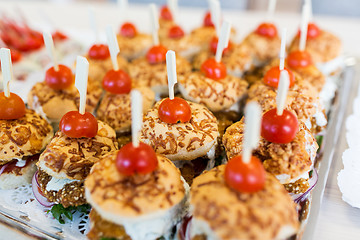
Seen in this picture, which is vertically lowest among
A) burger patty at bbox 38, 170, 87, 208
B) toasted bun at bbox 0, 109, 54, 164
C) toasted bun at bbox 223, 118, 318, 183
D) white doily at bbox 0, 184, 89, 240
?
white doily at bbox 0, 184, 89, 240

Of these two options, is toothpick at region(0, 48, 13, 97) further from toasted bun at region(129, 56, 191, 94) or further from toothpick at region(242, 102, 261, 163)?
toothpick at region(242, 102, 261, 163)

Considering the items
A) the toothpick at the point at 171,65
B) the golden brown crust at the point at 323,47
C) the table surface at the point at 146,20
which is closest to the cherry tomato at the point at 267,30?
the golden brown crust at the point at 323,47

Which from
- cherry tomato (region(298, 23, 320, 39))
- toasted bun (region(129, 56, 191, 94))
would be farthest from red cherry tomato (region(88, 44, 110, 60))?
cherry tomato (region(298, 23, 320, 39))

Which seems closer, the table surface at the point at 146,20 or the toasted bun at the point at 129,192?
the toasted bun at the point at 129,192

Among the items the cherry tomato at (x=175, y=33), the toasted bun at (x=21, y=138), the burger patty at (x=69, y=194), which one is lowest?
the burger patty at (x=69, y=194)

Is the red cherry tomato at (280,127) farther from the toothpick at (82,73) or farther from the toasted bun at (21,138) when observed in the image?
the toasted bun at (21,138)

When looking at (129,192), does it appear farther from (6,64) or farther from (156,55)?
(156,55)

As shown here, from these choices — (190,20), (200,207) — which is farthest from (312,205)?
(190,20)
